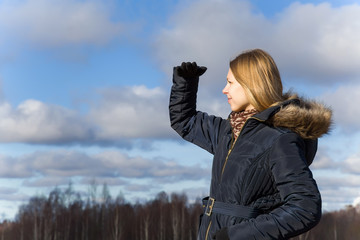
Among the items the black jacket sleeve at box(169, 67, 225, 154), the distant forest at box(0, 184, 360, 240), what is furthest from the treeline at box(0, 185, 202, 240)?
the black jacket sleeve at box(169, 67, 225, 154)

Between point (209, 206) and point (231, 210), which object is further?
point (209, 206)

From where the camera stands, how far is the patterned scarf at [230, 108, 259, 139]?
3.11 m

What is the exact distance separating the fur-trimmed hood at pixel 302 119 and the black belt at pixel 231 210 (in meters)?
0.52

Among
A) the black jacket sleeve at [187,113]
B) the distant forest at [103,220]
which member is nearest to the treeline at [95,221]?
the distant forest at [103,220]

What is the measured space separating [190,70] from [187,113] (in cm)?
33

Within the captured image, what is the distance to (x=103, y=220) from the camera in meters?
42.6

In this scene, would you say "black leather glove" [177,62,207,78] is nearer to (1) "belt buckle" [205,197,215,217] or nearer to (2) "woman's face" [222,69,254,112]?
(2) "woman's face" [222,69,254,112]

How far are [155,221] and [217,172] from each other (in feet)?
141

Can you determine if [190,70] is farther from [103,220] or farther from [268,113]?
[103,220]

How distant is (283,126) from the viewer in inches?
120

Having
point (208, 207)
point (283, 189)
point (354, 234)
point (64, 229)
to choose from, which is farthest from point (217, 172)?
point (354, 234)

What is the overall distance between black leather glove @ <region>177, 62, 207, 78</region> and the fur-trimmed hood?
914 mm

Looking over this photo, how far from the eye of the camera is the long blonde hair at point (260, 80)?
9.86ft

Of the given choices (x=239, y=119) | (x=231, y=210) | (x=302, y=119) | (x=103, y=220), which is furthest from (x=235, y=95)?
(x=103, y=220)
